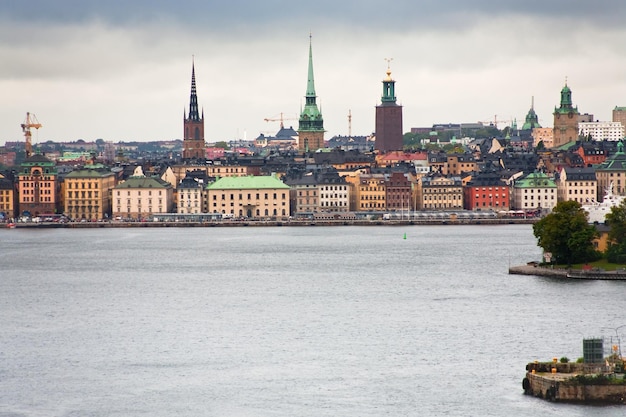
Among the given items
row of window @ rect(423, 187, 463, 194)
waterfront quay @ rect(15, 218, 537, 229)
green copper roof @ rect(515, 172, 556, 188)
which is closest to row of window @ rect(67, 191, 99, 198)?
waterfront quay @ rect(15, 218, 537, 229)

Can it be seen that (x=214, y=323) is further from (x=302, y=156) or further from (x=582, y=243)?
(x=302, y=156)

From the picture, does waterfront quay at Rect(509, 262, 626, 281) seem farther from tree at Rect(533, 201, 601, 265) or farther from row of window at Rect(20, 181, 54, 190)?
row of window at Rect(20, 181, 54, 190)

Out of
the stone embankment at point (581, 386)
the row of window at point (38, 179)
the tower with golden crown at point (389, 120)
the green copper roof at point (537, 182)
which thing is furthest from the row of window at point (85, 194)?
the stone embankment at point (581, 386)

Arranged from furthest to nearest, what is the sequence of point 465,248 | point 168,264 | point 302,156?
point 302,156
point 465,248
point 168,264

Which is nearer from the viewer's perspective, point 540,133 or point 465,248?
point 465,248

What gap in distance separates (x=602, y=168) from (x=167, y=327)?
58475 mm

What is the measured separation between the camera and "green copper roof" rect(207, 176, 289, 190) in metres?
91.0

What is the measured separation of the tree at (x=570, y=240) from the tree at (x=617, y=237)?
49cm

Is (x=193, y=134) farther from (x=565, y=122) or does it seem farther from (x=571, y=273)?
(x=571, y=273)

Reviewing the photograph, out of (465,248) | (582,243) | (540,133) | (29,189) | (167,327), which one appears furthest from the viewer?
(540,133)

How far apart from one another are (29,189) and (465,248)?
33.8m

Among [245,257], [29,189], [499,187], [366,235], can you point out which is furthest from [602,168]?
[245,257]

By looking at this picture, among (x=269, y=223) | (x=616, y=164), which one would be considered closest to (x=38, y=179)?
(x=269, y=223)

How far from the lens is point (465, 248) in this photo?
211 feet
